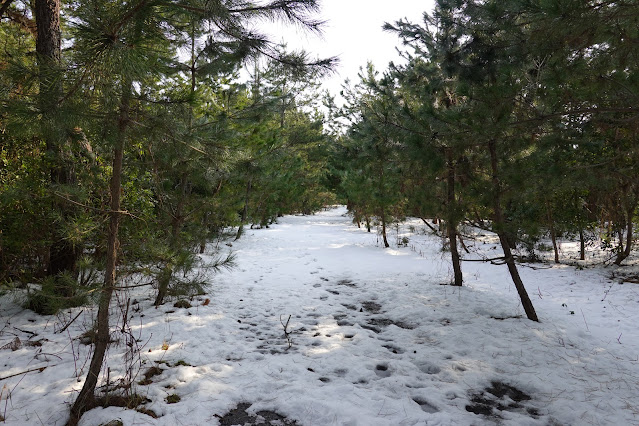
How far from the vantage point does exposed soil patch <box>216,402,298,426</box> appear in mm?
2609

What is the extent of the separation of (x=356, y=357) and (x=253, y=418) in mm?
1427

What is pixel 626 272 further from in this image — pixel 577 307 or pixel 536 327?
pixel 536 327

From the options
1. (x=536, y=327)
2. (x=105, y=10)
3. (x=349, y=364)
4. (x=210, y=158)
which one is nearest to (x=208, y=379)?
(x=349, y=364)

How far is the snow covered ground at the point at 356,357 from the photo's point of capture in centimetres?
272

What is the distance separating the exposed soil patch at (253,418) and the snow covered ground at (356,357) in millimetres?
33

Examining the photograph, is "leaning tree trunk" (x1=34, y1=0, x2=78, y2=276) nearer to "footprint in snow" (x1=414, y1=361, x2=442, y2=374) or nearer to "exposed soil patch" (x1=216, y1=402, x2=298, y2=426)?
"exposed soil patch" (x1=216, y1=402, x2=298, y2=426)

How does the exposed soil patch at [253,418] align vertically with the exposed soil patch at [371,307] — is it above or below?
below

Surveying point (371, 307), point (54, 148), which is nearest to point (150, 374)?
point (54, 148)

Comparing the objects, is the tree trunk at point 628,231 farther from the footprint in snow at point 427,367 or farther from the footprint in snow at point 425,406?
the footprint in snow at point 425,406

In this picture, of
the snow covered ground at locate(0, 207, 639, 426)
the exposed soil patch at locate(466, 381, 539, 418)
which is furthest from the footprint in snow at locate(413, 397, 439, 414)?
the exposed soil patch at locate(466, 381, 539, 418)

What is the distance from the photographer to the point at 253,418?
268cm

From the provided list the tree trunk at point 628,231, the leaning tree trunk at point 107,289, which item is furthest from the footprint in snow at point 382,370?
the tree trunk at point 628,231

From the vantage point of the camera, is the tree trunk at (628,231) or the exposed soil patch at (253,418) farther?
the tree trunk at (628,231)

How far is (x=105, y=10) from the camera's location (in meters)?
2.05
